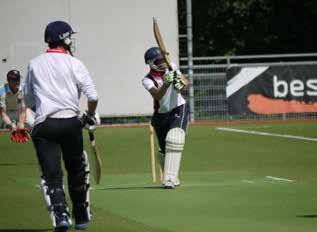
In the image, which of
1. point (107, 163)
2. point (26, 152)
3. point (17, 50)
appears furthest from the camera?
point (17, 50)

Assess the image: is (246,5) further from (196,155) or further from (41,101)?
(41,101)

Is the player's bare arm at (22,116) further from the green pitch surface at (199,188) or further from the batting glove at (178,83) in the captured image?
the batting glove at (178,83)

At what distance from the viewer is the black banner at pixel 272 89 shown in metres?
31.6

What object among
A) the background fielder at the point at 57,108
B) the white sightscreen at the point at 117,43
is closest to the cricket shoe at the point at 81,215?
the background fielder at the point at 57,108

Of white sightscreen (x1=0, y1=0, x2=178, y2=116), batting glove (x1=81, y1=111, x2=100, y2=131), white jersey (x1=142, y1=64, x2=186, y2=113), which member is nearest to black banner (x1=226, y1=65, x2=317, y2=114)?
white sightscreen (x1=0, y1=0, x2=178, y2=116)

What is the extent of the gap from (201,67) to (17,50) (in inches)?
199

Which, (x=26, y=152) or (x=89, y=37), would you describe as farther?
(x=89, y=37)

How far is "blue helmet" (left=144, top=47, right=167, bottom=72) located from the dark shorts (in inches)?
24.1

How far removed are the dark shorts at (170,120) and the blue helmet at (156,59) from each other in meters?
0.61

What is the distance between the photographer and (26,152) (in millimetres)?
24031

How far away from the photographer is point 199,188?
1592 cm

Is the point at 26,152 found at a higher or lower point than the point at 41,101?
lower

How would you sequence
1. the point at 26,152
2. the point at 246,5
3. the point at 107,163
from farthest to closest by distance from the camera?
the point at 246,5 → the point at 26,152 → the point at 107,163

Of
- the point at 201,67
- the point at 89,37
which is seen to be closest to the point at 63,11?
the point at 89,37
